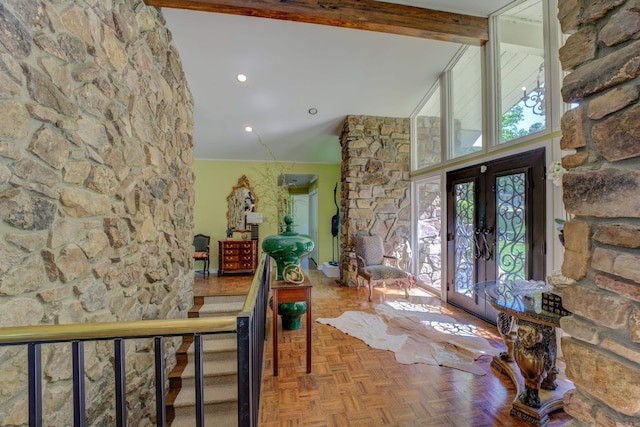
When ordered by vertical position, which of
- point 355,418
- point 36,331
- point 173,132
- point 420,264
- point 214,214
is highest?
point 173,132

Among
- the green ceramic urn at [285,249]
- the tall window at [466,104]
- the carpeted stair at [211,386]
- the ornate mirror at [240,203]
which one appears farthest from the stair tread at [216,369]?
the tall window at [466,104]

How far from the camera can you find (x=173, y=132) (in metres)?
2.80

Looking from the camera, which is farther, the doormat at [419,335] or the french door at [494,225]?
the french door at [494,225]

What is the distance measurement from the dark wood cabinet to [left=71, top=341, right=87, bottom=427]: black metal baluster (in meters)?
4.36

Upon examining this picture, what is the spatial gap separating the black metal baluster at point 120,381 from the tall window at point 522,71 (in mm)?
3509

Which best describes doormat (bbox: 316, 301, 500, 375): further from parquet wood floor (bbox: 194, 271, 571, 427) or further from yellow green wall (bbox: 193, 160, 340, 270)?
yellow green wall (bbox: 193, 160, 340, 270)

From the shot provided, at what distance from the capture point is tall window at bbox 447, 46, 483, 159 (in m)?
3.55

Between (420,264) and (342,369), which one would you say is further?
(420,264)

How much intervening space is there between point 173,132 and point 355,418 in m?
2.96

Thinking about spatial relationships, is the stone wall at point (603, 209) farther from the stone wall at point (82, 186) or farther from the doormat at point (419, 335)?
the stone wall at point (82, 186)

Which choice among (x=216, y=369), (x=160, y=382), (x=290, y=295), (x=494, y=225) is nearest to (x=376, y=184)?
(x=494, y=225)

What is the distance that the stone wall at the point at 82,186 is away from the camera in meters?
1.13

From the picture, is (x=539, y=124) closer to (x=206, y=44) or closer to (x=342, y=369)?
(x=342, y=369)

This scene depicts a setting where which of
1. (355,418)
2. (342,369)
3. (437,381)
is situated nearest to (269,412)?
(355,418)
